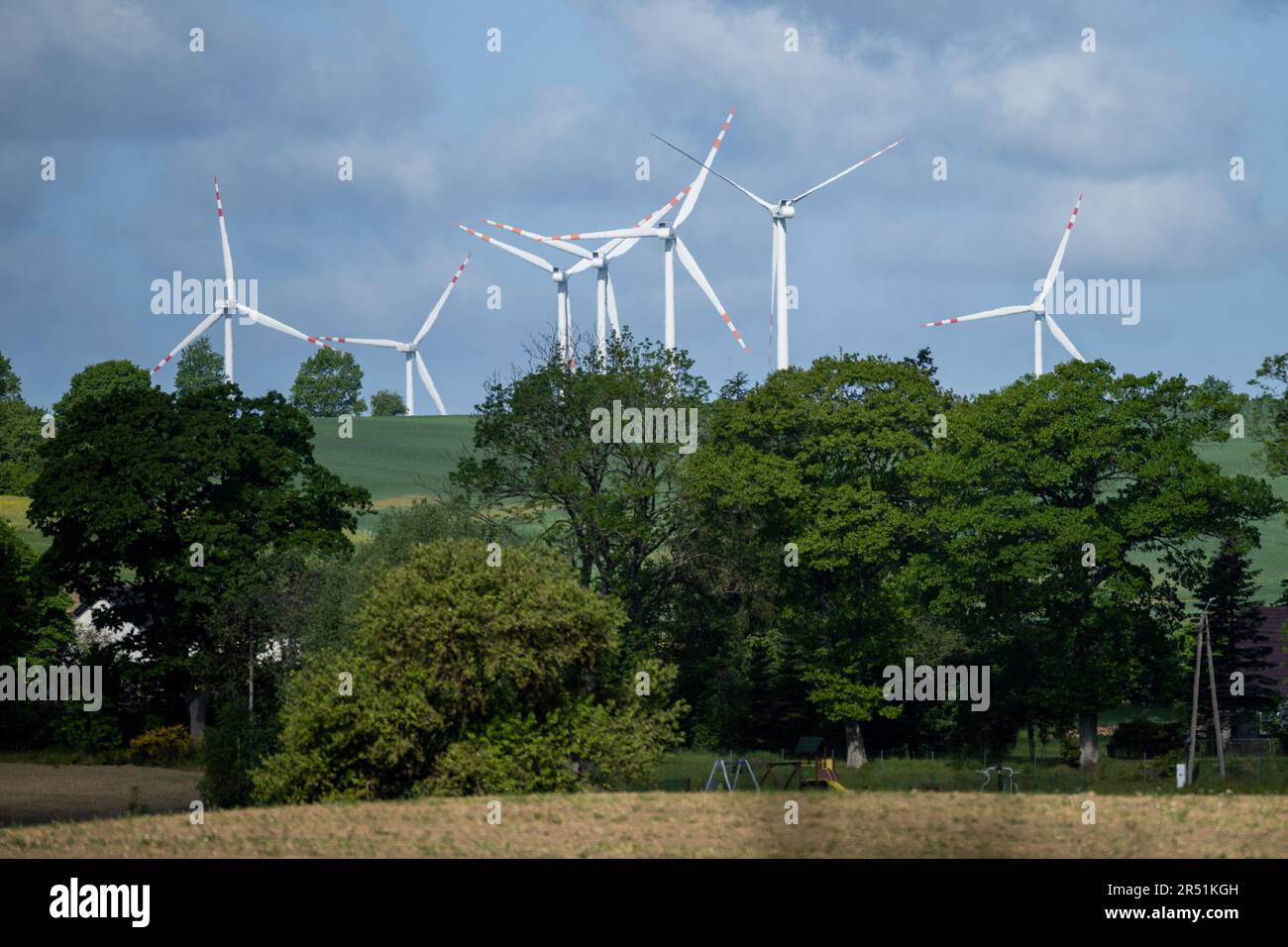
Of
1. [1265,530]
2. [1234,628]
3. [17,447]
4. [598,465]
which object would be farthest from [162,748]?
[1265,530]

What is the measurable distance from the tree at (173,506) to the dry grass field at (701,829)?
3416cm

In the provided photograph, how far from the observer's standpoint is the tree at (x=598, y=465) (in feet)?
239

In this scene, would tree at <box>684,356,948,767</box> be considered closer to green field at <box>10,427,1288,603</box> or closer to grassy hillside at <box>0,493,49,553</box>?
green field at <box>10,427,1288,603</box>

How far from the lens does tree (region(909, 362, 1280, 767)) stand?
228 ft

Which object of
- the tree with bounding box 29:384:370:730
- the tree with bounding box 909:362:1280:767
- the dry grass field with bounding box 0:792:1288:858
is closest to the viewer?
the dry grass field with bounding box 0:792:1288:858

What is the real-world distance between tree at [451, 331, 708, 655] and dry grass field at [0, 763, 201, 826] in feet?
57.5

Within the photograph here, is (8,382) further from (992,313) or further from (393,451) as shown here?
(992,313)

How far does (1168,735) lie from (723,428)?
23250mm

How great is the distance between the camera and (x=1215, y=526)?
70.6 meters

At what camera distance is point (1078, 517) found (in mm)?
69688

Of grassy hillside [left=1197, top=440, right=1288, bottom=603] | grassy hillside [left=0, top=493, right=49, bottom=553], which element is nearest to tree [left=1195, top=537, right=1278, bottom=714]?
grassy hillside [left=1197, top=440, right=1288, bottom=603]

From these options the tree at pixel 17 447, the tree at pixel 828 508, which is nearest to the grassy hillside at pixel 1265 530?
the tree at pixel 828 508

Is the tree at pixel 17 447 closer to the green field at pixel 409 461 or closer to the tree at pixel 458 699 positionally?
the green field at pixel 409 461
